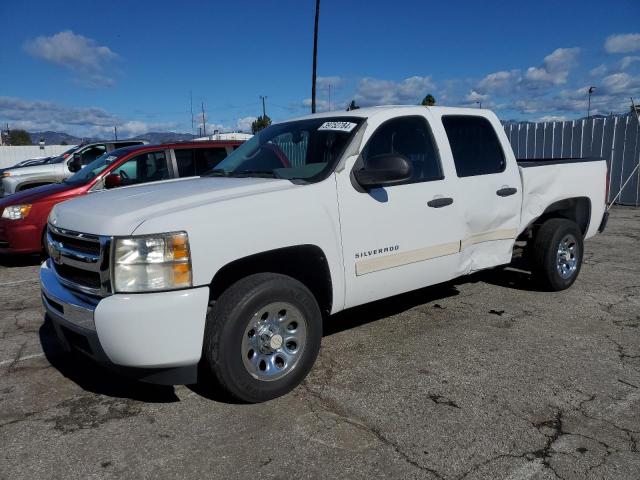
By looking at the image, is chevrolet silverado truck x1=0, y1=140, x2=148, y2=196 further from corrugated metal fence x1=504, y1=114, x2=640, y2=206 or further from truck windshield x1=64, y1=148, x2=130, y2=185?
corrugated metal fence x1=504, y1=114, x2=640, y2=206

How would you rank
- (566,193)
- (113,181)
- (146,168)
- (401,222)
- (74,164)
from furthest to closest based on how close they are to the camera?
(74,164), (146,168), (113,181), (566,193), (401,222)

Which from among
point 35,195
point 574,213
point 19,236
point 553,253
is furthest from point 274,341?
point 35,195

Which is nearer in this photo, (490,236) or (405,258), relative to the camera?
(405,258)

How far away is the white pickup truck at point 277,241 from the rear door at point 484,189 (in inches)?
0.6

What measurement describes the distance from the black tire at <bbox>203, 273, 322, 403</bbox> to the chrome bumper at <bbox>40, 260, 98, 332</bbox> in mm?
667

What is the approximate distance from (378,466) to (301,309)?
110 cm

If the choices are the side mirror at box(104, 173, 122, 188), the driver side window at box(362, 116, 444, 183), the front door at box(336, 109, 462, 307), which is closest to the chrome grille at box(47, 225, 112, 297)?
the front door at box(336, 109, 462, 307)

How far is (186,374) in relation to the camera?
301 centimetres

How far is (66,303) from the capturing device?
3195mm

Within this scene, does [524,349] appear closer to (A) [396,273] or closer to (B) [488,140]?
(A) [396,273]

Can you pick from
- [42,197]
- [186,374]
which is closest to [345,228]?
[186,374]

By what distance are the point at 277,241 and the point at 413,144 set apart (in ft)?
5.53

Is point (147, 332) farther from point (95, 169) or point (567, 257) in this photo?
point (95, 169)

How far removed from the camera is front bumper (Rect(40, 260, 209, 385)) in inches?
111
